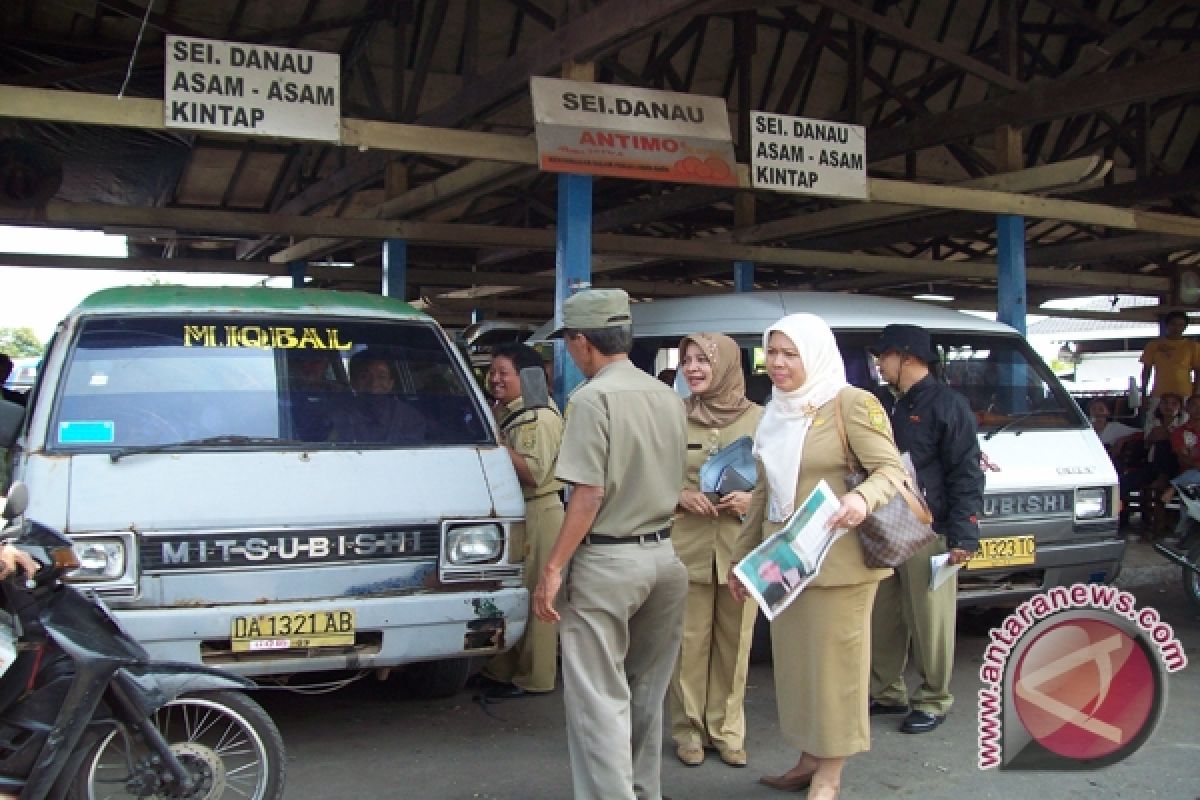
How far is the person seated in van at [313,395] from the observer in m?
4.84

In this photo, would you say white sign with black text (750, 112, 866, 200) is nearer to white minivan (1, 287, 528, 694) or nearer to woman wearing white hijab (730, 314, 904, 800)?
white minivan (1, 287, 528, 694)

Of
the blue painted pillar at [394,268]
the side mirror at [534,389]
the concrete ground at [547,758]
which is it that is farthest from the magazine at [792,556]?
the blue painted pillar at [394,268]

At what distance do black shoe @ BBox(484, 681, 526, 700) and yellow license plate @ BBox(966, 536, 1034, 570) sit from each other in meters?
2.22

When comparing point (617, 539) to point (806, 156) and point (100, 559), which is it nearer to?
point (100, 559)

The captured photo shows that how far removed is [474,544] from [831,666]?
1.50m

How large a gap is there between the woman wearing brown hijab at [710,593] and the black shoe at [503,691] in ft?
3.55

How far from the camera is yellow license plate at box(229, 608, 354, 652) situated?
4.19 meters

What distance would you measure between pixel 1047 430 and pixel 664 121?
114 inches

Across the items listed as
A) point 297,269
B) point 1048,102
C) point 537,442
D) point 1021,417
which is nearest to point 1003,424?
point 1021,417

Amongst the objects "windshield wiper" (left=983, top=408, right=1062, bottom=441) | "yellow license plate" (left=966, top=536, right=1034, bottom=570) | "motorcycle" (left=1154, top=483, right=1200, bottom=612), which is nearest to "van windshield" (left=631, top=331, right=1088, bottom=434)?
"windshield wiper" (left=983, top=408, right=1062, bottom=441)

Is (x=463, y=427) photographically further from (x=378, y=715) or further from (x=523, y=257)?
(x=523, y=257)

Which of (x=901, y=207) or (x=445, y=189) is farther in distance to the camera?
(x=901, y=207)

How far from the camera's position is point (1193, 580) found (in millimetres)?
7406

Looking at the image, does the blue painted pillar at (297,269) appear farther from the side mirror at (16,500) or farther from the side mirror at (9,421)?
the side mirror at (16,500)
